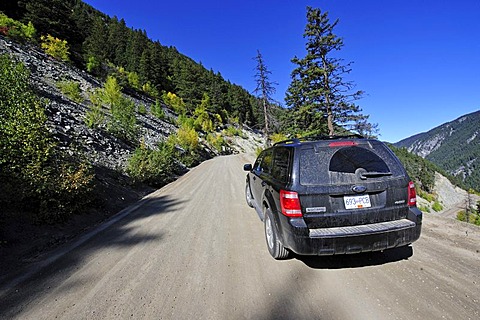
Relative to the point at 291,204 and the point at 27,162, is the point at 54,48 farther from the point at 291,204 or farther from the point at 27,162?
the point at 291,204

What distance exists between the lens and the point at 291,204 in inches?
115

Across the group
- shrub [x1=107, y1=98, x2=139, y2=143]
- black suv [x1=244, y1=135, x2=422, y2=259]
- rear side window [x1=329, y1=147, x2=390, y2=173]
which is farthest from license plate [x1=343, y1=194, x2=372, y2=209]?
shrub [x1=107, y1=98, x2=139, y2=143]

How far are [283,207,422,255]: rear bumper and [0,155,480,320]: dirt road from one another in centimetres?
51

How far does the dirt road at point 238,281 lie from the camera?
2.49 meters

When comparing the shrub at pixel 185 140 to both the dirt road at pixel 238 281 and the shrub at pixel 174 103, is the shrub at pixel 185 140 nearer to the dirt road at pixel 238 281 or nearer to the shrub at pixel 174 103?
the dirt road at pixel 238 281

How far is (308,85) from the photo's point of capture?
18.0 metres

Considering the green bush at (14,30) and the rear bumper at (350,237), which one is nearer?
the rear bumper at (350,237)

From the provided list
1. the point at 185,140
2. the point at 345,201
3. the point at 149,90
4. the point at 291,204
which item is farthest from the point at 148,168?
the point at 149,90

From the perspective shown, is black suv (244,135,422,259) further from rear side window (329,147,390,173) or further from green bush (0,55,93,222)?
green bush (0,55,93,222)

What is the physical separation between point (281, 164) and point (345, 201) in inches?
43.4

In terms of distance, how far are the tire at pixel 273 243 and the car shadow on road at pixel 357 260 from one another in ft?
1.02

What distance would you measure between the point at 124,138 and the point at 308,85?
14976 millimetres

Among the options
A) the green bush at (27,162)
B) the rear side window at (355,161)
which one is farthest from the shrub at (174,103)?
the rear side window at (355,161)

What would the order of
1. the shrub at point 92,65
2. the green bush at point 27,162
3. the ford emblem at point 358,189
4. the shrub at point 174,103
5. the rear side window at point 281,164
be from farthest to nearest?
the shrub at point 174,103
the shrub at point 92,65
the green bush at point 27,162
the rear side window at point 281,164
the ford emblem at point 358,189
